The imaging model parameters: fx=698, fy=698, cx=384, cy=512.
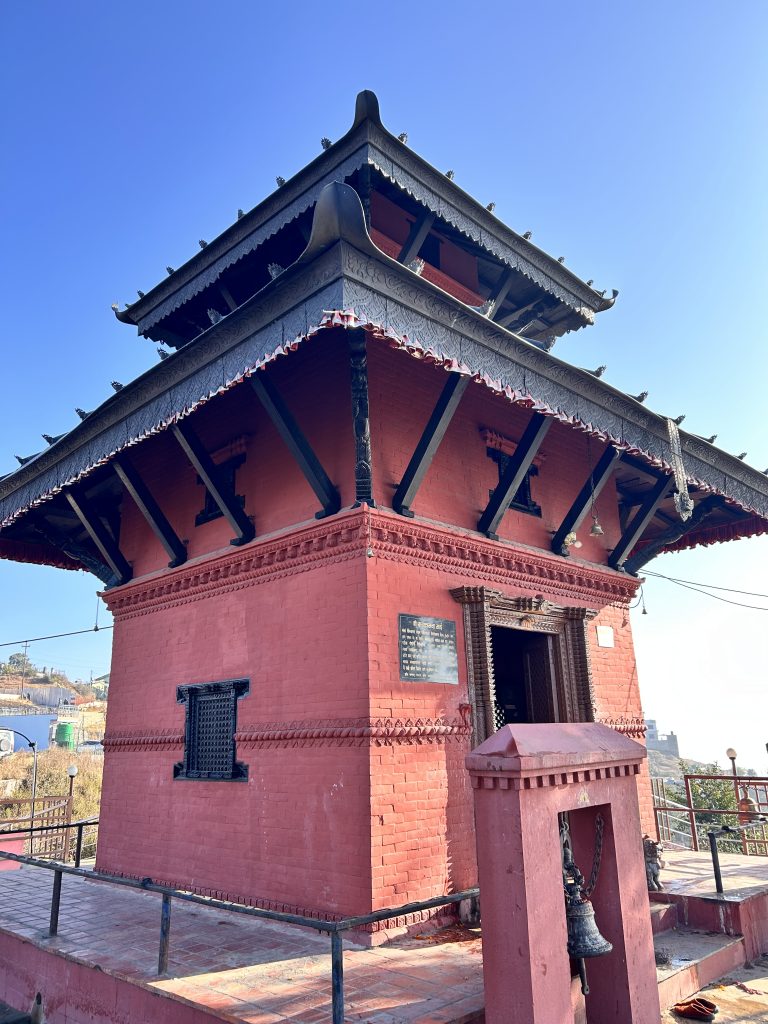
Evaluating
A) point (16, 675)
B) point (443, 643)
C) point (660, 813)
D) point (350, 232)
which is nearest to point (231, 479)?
point (443, 643)

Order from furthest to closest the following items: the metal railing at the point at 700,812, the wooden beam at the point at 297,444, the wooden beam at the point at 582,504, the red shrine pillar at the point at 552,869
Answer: the metal railing at the point at 700,812 < the wooden beam at the point at 582,504 < the wooden beam at the point at 297,444 < the red shrine pillar at the point at 552,869

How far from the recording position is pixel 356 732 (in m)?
5.97

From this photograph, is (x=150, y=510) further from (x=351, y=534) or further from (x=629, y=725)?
(x=629, y=725)

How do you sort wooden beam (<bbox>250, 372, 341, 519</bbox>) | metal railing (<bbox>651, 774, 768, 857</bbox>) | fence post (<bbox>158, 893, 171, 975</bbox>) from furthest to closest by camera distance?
metal railing (<bbox>651, 774, 768, 857</bbox>) < wooden beam (<bbox>250, 372, 341, 519</bbox>) < fence post (<bbox>158, 893, 171, 975</bbox>)

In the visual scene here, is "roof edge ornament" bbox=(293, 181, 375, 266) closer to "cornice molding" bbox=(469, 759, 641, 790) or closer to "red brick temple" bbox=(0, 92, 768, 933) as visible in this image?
"red brick temple" bbox=(0, 92, 768, 933)

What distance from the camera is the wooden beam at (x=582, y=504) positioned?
8.59 metres

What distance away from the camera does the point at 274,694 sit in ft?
22.7

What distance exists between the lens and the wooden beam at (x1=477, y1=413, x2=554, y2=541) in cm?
757

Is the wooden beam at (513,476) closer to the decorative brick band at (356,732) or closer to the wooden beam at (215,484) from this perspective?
the decorative brick band at (356,732)

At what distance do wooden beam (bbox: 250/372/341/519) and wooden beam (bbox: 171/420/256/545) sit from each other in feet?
4.19

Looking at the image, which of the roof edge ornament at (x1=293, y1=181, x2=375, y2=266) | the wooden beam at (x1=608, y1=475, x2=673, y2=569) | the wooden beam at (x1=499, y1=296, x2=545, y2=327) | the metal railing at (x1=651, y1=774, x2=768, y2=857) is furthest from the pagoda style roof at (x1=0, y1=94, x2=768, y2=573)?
the metal railing at (x1=651, y1=774, x2=768, y2=857)

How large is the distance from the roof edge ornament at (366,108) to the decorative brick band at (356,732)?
5.40 metres

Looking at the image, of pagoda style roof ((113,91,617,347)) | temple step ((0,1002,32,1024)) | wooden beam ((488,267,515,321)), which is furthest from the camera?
wooden beam ((488,267,515,321))

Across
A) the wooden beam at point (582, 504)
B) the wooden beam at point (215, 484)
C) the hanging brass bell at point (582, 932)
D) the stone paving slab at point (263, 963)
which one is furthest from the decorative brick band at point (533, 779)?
the wooden beam at point (582, 504)
